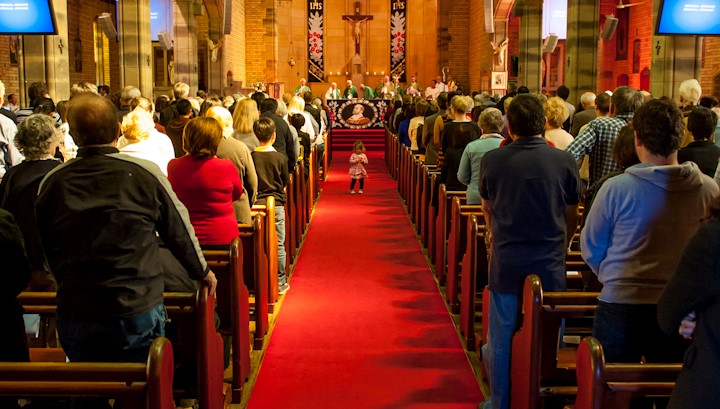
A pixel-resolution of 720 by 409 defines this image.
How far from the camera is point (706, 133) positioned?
16.9 feet

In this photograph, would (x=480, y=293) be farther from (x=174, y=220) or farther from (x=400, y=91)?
(x=400, y=91)

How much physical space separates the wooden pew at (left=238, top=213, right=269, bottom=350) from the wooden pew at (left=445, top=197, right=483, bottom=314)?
4.78 ft

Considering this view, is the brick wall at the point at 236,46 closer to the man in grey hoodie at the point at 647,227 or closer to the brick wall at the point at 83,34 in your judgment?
the brick wall at the point at 83,34

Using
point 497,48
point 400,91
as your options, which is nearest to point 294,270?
point 497,48

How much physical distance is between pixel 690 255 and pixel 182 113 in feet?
19.9

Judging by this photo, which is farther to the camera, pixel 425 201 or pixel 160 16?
pixel 160 16

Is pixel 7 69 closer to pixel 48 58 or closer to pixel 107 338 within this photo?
pixel 48 58

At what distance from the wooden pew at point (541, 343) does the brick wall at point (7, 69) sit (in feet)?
56.9

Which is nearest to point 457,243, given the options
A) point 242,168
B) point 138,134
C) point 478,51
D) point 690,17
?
point 242,168

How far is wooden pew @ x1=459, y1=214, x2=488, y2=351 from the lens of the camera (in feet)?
17.7

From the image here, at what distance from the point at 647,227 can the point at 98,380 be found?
6.76 feet

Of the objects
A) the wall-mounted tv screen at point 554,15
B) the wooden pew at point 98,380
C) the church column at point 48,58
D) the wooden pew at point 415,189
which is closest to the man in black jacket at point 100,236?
the wooden pew at point 98,380

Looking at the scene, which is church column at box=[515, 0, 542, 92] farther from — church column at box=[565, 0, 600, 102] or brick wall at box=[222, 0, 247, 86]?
brick wall at box=[222, 0, 247, 86]

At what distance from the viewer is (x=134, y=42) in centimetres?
1434
